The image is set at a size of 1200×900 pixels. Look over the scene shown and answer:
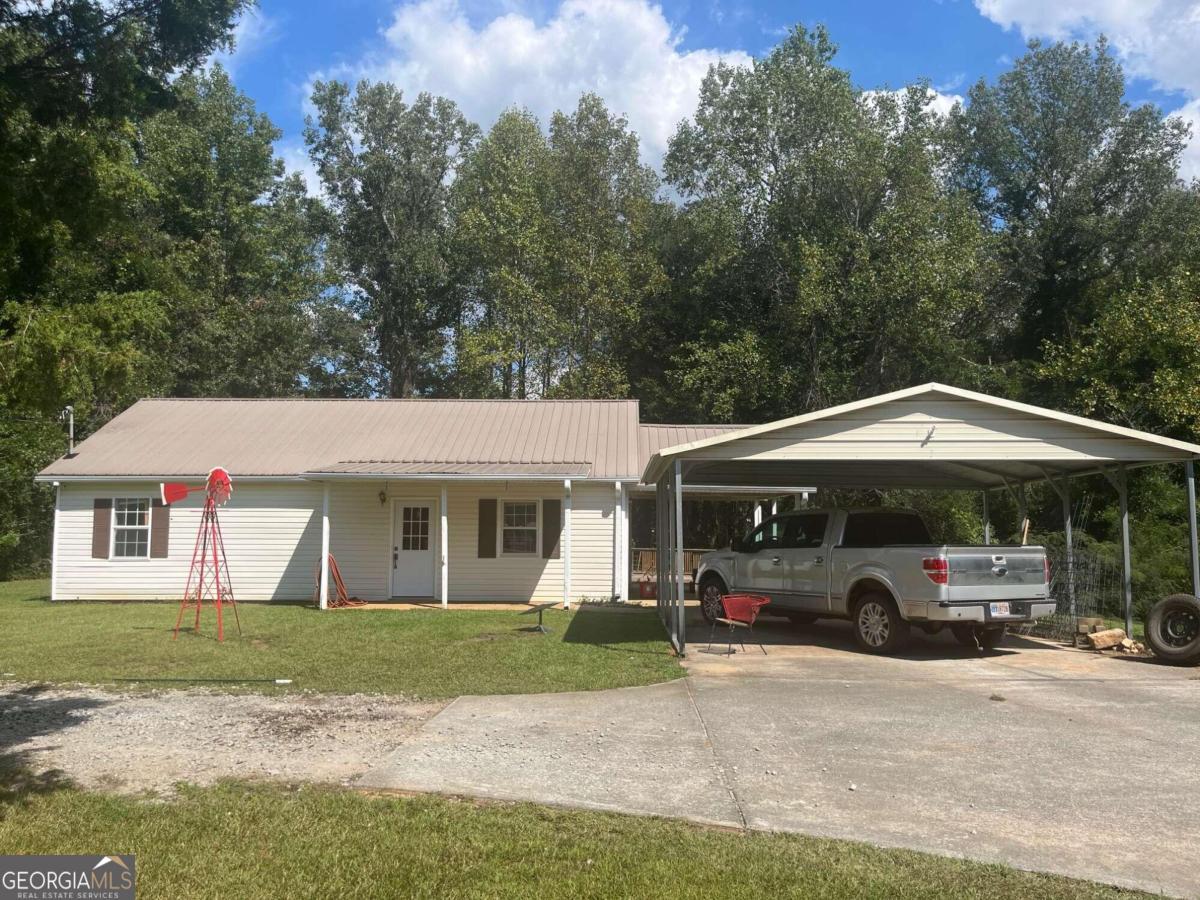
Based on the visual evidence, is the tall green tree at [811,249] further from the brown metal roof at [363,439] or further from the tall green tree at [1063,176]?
the brown metal roof at [363,439]

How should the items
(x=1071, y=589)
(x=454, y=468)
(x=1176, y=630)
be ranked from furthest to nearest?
(x=454, y=468), (x=1071, y=589), (x=1176, y=630)

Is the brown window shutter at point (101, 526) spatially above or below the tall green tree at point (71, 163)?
below

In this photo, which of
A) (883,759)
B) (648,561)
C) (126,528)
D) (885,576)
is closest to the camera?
(883,759)

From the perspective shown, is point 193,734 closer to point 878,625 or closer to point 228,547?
point 878,625

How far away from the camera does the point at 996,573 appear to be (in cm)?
1058

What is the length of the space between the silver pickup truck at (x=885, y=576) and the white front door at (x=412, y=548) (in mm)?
6814

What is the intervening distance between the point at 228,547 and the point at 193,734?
40.4ft

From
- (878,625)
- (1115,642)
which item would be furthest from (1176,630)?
(878,625)

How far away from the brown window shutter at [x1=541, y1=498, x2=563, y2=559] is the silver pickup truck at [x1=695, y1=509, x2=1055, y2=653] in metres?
5.03

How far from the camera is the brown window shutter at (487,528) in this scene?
18.4 m

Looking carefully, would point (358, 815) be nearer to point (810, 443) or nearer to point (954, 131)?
point (810, 443)

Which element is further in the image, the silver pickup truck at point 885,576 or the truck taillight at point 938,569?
the silver pickup truck at point 885,576

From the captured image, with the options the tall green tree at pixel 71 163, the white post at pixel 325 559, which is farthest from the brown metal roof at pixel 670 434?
the tall green tree at pixel 71 163

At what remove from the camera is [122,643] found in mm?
11805
